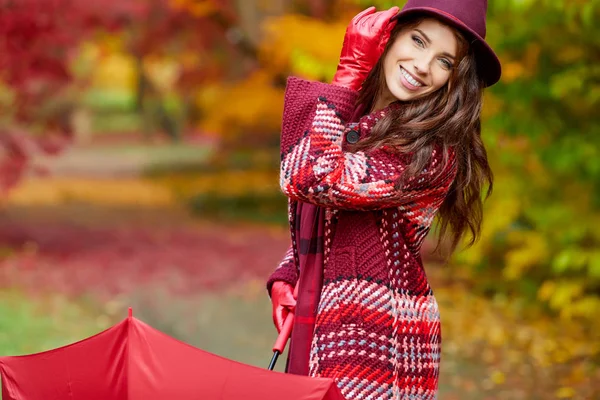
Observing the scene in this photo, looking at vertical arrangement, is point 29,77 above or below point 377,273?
above

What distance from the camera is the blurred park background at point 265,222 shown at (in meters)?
6.26

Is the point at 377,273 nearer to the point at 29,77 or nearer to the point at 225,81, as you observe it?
the point at 29,77

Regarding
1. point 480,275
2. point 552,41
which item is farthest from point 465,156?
point 480,275

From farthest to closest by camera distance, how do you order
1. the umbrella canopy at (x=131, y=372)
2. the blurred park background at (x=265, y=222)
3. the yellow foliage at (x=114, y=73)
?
the yellow foliage at (x=114, y=73)
the blurred park background at (x=265, y=222)
the umbrella canopy at (x=131, y=372)

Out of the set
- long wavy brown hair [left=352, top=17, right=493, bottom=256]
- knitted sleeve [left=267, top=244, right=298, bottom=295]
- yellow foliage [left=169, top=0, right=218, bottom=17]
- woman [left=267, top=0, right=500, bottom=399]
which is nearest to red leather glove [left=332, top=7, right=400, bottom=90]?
woman [left=267, top=0, right=500, bottom=399]

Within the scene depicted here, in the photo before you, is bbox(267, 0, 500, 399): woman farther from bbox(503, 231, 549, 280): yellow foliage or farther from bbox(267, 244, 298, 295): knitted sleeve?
bbox(503, 231, 549, 280): yellow foliage

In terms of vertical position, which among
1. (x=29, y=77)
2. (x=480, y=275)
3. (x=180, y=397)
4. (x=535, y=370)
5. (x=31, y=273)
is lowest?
(x=180, y=397)

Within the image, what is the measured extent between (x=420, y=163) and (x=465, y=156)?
0.26 m

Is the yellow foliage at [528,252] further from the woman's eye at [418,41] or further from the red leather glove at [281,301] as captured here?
the woman's eye at [418,41]

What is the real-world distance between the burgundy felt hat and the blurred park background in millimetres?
950

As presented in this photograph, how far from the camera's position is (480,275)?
29.8 ft

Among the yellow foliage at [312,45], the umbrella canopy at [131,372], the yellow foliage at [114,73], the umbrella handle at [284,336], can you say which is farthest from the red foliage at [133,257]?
the yellow foliage at [114,73]

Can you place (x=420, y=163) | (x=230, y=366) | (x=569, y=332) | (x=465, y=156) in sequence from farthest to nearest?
(x=569, y=332) → (x=465, y=156) → (x=420, y=163) → (x=230, y=366)

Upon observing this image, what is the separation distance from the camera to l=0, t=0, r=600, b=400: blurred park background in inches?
247
